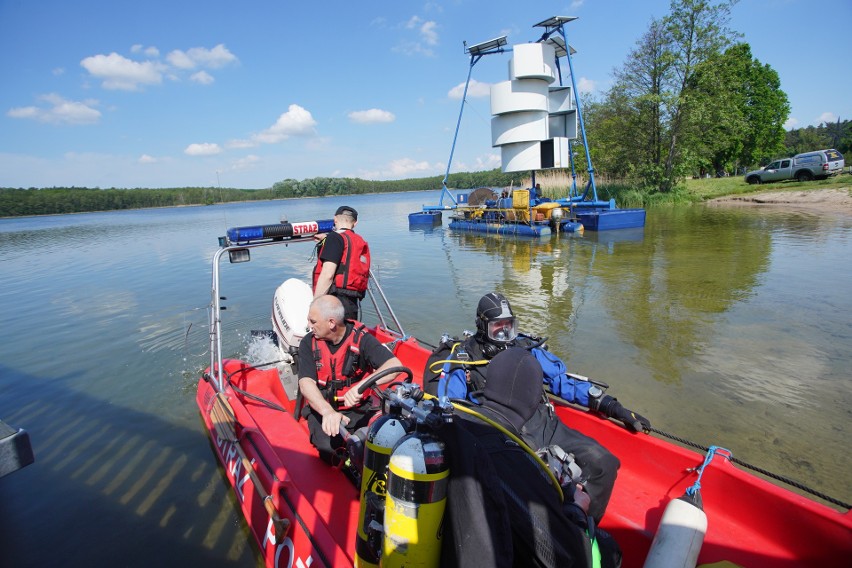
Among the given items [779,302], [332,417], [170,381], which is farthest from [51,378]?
[779,302]

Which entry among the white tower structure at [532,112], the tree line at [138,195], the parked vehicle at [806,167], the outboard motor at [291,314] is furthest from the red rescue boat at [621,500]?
the tree line at [138,195]

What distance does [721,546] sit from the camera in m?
2.28

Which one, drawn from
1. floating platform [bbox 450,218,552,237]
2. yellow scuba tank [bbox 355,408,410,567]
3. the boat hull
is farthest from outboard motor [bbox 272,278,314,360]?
floating platform [bbox 450,218,552,237]

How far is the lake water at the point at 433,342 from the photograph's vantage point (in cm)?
342

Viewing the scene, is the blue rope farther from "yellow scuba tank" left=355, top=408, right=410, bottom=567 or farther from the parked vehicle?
the parked vehicle

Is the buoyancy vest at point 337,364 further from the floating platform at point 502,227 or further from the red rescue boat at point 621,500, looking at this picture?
the floating platform at point 502,227

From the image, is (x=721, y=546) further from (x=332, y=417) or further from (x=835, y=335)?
(x=835, y=335)

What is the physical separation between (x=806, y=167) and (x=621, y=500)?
88.7ft

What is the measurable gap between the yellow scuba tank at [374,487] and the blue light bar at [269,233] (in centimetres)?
282

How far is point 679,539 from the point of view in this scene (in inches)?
75.8

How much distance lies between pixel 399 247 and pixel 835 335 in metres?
13.6

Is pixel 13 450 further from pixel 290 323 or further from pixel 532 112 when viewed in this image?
pixel 532 112

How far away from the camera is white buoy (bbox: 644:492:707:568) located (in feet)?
6.13

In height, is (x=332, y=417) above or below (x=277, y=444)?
above
